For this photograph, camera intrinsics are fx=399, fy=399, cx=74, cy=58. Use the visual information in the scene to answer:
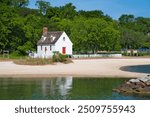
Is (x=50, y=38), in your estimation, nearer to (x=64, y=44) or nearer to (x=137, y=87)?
(x=64, y=44)

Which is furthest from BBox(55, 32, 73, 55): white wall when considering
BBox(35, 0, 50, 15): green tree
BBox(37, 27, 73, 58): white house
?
BBox(35, 0, 50, 15): green tree

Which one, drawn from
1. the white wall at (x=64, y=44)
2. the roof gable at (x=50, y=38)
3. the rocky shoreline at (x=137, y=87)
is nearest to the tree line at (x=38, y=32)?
the roof gable at (x=50, y=38)

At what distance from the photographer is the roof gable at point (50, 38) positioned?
252 feet

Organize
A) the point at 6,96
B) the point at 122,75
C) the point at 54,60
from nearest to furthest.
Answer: the point at 6,96
the point at 122,75
the point at 54,60

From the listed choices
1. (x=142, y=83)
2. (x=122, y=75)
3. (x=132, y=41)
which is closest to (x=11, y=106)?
(x=142, y=83)

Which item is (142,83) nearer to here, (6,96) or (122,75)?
(6,96)

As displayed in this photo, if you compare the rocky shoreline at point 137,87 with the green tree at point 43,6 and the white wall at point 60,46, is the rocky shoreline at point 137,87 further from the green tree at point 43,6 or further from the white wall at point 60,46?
the green tree at point 43,6

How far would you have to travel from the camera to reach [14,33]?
76.3m

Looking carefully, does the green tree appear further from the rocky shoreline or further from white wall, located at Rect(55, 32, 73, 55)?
the rocky shoreline

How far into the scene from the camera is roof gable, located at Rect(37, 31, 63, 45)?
76.9m

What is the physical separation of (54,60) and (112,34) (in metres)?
34.7

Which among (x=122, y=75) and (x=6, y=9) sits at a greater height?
(x=6, y=9)

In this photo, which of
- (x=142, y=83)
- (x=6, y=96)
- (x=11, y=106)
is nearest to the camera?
(x=11, y=106)

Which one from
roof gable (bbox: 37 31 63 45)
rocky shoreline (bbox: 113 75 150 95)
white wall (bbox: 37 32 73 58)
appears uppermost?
roof gable (bbox: 37 31 63 45)
